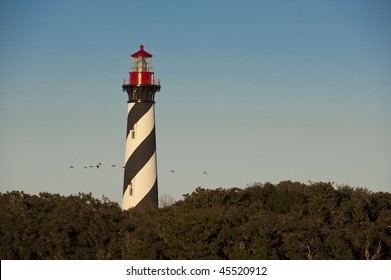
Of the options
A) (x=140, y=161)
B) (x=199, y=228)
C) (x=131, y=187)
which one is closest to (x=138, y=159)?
(x=140, y=161)

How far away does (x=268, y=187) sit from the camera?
67.9 m

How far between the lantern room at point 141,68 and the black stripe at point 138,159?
3.18 meters

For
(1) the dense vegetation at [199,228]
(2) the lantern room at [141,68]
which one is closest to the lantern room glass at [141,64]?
(2) the lantern room at [141,68]

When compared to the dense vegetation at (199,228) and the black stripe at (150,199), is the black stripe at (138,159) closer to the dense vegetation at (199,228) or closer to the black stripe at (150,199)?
the black stripe at (150,199)

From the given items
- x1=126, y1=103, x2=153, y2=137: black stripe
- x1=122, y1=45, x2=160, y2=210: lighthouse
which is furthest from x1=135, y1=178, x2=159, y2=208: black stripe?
x1=126, y1=103, x2=153, y2=137: black stripe

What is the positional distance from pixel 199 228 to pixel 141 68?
1902 centimetres

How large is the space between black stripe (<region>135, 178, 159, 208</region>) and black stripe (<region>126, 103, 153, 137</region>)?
3330 millimetres

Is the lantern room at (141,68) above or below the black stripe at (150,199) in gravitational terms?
above

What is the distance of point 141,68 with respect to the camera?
228 ft

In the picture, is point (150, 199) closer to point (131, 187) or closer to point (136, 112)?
point (131, 187)

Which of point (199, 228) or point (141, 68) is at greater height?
point (141, 68)

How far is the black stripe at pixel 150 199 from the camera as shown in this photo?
67300 mm
